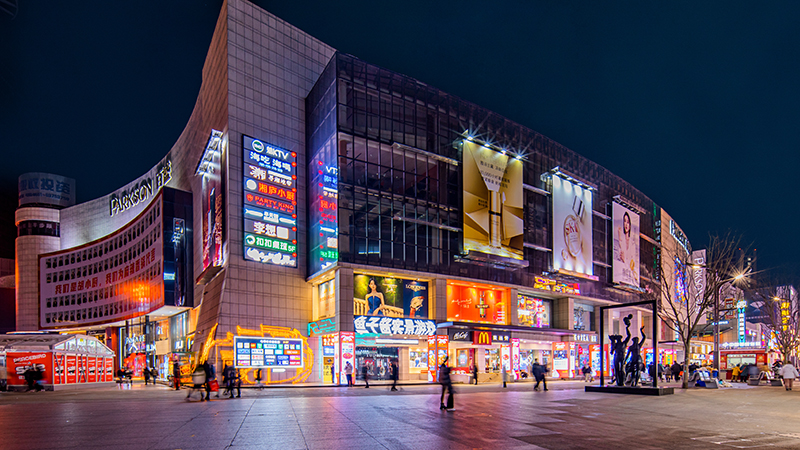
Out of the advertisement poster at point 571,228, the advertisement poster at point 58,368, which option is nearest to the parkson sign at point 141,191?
the advertisement poster at point 58,368

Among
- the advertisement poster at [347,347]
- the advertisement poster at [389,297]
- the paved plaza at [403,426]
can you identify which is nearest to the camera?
the paved plaza at [403,426]

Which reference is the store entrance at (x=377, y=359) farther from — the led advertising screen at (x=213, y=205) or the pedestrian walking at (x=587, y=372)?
the pedestrian walking at (x=587, y=372)

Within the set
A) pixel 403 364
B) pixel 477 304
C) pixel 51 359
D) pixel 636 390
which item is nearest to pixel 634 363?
pixel 636 390

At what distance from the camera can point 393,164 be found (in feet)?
142

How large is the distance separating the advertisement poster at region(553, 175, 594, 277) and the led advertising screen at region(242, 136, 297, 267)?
2835 cm

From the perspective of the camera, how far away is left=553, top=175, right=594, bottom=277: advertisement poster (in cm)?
5641

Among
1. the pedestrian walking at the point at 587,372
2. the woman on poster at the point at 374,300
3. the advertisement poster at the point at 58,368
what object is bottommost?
the pedestrian walking at the point at 587,372

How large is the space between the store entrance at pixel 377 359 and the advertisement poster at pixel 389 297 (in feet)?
10.7

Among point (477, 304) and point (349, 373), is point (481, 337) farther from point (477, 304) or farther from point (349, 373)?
point (349, 373)

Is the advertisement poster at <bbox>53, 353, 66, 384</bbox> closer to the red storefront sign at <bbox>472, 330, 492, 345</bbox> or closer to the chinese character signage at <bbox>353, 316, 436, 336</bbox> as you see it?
the chinese character signage at <bbox>353, 316, 436, 336</bbox>

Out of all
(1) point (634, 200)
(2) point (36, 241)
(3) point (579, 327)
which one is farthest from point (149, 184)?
(1) point (634, 200)

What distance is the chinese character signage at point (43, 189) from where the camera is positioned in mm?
95188

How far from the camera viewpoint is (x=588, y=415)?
1588 cm

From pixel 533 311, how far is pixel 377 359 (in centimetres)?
2047
